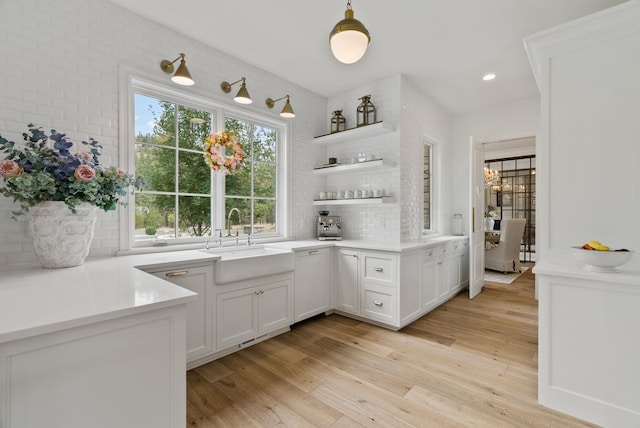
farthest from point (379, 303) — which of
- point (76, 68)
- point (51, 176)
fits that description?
point (76, 68)

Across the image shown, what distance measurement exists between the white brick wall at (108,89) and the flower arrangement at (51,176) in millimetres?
398

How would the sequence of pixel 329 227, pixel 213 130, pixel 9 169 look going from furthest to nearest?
pixel 329 227
pixel 213 130
pixel 9 169

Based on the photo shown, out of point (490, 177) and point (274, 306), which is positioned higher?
point (490, 177)

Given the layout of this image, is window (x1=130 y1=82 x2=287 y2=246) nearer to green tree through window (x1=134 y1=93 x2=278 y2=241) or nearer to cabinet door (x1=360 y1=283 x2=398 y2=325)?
green tree through window (x1=134 y1=93 x2=278 y2=241)

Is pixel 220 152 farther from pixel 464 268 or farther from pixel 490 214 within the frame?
pixel 490 214

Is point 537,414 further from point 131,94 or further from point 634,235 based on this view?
point 131,94

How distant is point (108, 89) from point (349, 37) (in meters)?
2.01

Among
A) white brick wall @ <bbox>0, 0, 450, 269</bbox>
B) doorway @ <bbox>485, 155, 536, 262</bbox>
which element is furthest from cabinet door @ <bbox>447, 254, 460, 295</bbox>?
doorway @ <bbox>485, 155, 536, 262</bbox>

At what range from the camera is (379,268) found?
10.4 feet

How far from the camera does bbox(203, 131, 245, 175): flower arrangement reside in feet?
9.48

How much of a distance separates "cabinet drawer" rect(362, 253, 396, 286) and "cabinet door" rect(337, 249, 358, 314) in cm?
13

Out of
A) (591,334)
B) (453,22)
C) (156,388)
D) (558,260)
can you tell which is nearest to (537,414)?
(591,334)

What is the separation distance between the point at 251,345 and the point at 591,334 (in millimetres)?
2508

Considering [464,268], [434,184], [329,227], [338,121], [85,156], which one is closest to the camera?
[85,156]
